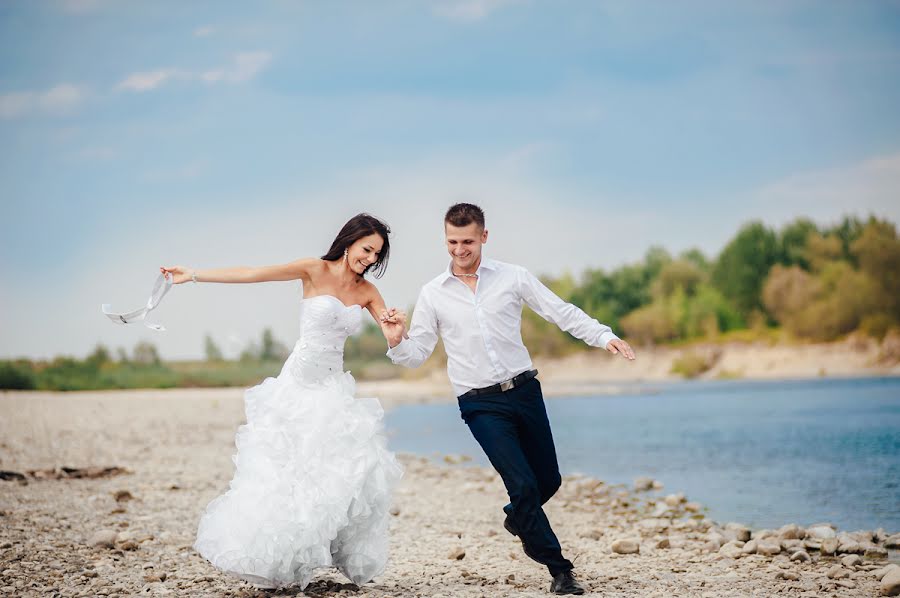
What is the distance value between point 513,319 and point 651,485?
A: 8190mm

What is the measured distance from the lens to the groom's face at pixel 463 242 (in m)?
5.97

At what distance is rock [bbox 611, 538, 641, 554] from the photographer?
26.2 ft

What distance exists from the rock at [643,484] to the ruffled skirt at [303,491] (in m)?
8.17

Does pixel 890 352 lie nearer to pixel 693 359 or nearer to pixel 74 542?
pixel 693 359

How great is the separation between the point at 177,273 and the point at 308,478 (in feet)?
5.70

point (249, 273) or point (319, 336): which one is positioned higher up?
point (249, 273)

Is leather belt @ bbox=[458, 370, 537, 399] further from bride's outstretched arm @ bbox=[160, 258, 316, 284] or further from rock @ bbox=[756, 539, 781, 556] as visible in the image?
rock @ bbox=[756, 539, 781, 556]

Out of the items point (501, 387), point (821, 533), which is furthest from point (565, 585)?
point (821, 533)

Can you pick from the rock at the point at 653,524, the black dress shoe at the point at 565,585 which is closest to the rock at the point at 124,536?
the black dress shoe at the point at 565,585

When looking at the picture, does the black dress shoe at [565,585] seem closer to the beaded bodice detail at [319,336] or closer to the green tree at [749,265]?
the beaded bodice detail at [319,336]

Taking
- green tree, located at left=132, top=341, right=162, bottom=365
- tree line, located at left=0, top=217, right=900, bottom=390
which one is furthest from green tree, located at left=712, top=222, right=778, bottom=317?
green tree, located at left=132, top=341, right=162, bottom=365

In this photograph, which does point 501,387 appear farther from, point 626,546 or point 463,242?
point 626,546

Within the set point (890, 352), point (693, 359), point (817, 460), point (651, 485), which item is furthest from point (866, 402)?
point (693, 359)

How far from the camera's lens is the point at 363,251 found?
235 inches
